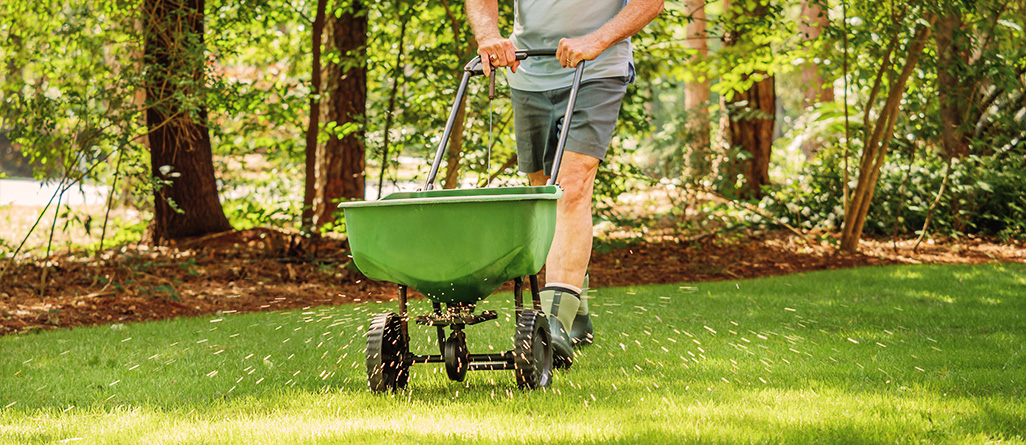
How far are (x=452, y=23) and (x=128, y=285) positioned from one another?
2.73m

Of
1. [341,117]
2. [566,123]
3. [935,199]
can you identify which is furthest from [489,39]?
[935,199]

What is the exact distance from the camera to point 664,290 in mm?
5867

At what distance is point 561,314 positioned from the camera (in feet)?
10.6

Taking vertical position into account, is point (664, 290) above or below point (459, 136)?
below

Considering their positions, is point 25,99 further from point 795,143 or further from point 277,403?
point 795,143

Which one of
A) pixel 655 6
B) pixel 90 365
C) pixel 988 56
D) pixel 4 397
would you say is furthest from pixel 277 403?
pixel 988 56

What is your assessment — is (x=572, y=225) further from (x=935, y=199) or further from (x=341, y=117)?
(x=935, y=199)

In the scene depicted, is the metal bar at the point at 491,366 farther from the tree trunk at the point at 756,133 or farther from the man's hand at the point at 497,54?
the tree trunk at the point at 756,133

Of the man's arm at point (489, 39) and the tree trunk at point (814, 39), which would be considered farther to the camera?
the tree trunk at point (814, 39)

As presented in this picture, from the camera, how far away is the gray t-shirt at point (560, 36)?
10.9 feet

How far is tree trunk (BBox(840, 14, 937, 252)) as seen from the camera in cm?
659

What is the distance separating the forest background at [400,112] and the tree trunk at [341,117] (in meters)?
0.02

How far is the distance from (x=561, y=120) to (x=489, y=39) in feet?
1.34

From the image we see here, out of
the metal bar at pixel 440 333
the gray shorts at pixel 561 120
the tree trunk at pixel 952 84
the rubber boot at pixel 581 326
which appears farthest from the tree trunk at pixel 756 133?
the metal bar at pixel 440 333
